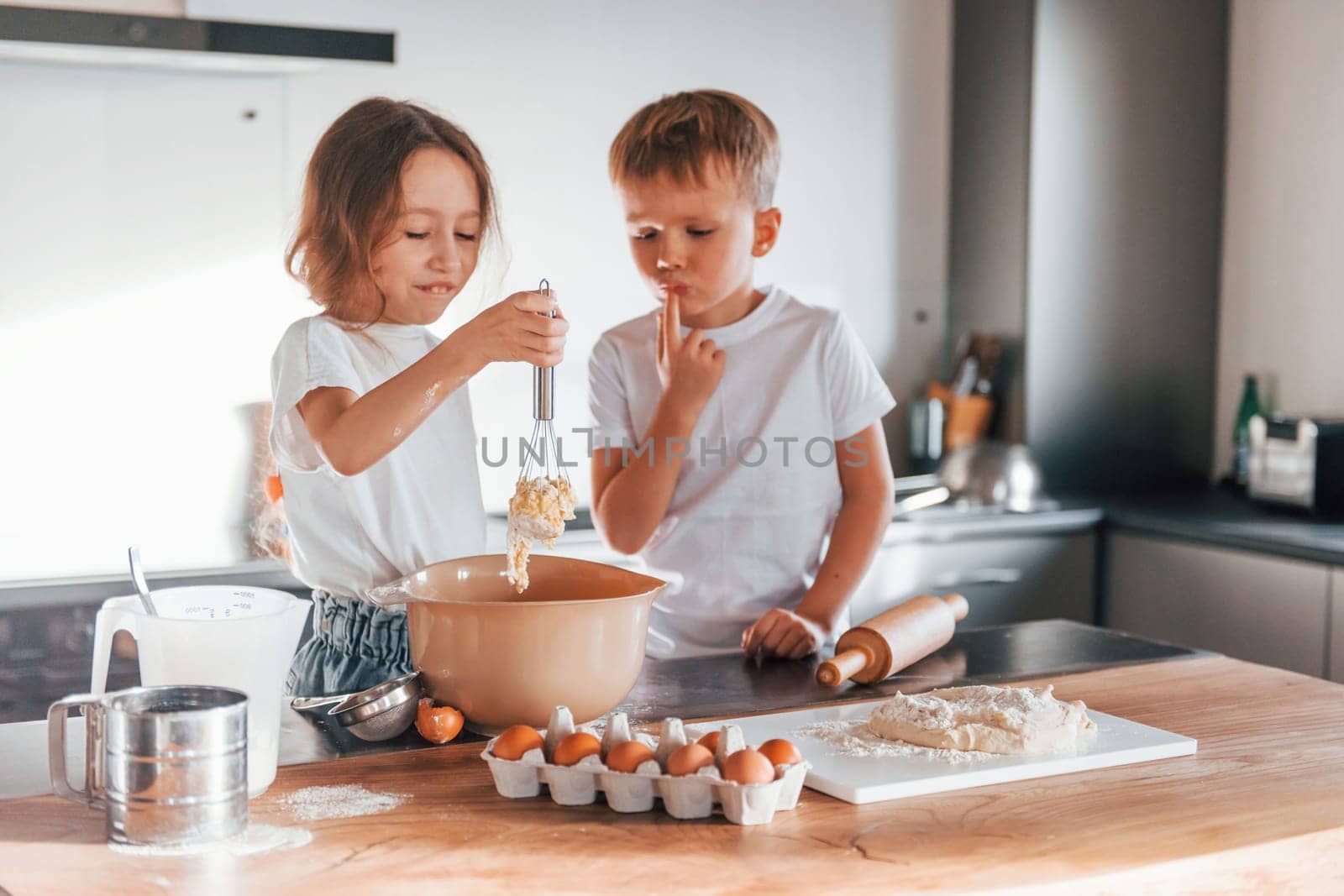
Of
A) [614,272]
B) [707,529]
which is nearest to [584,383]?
[614,272]

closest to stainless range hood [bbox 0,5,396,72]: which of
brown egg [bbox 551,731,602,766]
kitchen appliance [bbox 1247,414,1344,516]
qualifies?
brown egg [bbox 551,731,602,766]

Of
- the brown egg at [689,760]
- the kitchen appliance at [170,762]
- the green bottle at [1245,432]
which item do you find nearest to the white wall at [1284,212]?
the green bottle at [1245,432]

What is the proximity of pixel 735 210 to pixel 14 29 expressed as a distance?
1118 millimetres

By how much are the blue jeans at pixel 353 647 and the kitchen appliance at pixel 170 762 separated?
14.7 inches

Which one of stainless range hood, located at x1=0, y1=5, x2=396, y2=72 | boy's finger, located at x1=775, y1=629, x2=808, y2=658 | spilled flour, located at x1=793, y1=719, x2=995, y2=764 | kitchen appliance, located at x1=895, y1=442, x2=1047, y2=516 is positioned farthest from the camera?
kitchen appliance, located at x1=895, y1=442, x2=1047, y2=516

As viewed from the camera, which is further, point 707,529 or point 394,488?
point 707,529

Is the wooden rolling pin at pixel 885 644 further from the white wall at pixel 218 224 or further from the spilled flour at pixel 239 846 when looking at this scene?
the white wall at pixel 218 224

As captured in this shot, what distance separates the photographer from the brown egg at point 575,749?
36.1 inches

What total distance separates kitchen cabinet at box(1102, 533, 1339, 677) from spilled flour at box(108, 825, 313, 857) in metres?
1.88

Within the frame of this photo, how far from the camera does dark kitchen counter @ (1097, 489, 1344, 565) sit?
2289 mm

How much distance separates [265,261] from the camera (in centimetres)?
234

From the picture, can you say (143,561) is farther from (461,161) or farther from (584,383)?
(461,161)

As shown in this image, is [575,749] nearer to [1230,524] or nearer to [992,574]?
[992,574]

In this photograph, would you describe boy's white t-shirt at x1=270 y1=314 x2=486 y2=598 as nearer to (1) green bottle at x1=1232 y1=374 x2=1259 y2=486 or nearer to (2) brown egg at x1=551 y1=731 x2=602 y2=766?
(2) brown egg at x1=551 y1=731 x2=602 y2=766
